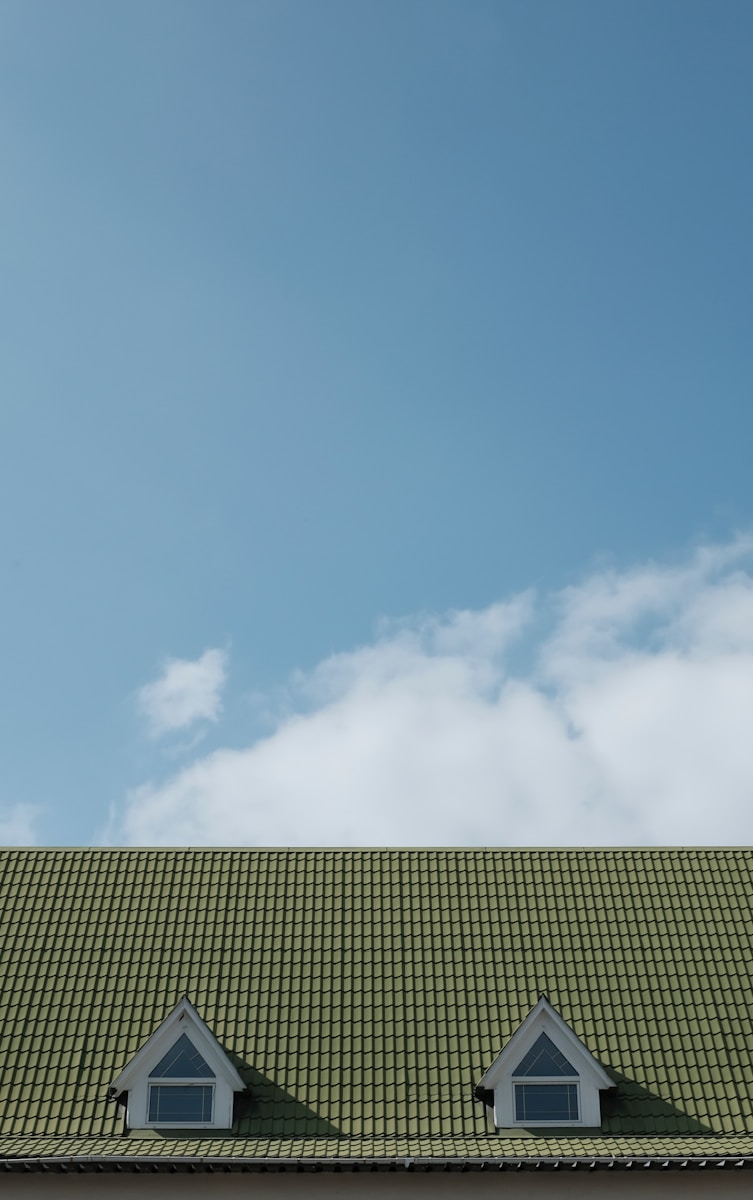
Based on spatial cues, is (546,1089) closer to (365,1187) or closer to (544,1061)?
(544,1061)

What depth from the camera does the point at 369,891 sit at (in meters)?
25.8

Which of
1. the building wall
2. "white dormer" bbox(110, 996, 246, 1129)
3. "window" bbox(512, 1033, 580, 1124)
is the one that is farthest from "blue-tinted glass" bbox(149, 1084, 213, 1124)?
"window" bbox(512, 1033, 580, 1124)

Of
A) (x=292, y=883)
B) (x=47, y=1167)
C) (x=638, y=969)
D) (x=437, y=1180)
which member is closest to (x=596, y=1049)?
(x=638, y=969)

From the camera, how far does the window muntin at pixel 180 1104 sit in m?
20.8

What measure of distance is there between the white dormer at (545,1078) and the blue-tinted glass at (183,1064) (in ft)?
15.8

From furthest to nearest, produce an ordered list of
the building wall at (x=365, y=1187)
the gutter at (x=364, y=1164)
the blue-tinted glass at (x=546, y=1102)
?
the blue-tinted glass at (x=546, y=1102) → the building wall at (x=365, y=1187) → the gutter at (x=364, y=1164)

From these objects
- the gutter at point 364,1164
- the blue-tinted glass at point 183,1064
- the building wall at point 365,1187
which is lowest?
the building wall at point 365,1187

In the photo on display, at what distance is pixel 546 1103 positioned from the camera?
20.9 m

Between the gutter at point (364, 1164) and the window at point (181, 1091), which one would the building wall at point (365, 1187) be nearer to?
the gutter at point (364, 1164)

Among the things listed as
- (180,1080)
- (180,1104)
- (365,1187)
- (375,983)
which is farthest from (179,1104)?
(375,983)

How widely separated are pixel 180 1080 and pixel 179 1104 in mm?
387

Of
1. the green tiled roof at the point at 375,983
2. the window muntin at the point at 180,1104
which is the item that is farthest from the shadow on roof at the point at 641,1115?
the window muntin at the point at 180,1104

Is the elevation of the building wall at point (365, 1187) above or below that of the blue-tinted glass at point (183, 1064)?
below

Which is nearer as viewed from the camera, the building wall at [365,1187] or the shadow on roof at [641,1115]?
the building wall at [365,1187]
